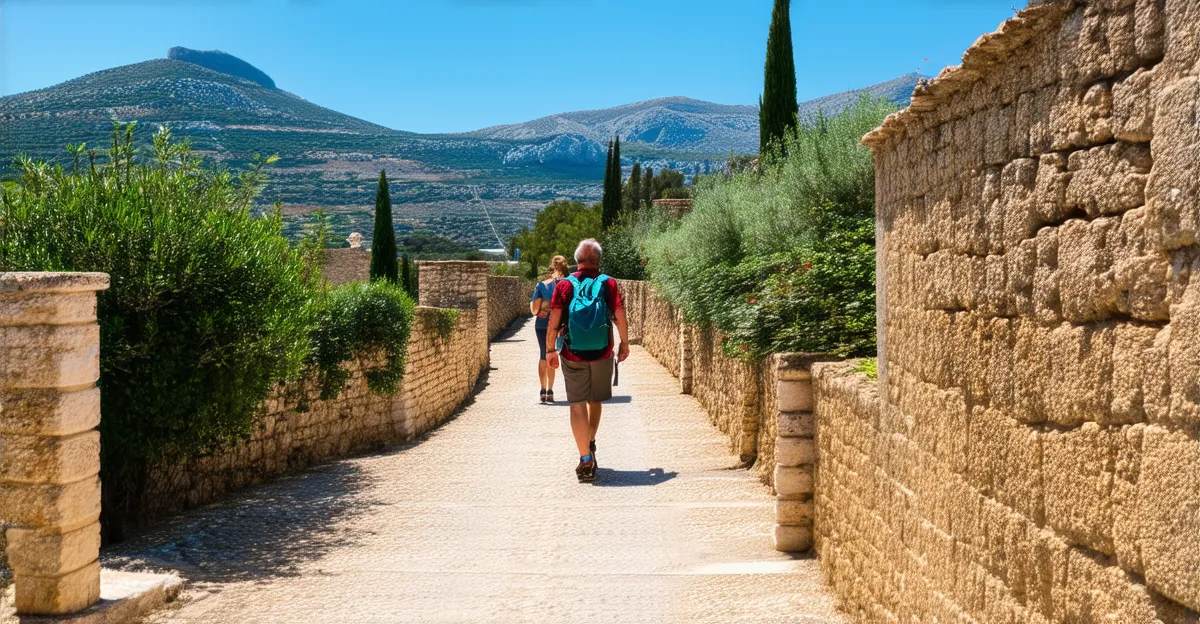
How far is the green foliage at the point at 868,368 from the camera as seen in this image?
528 cm

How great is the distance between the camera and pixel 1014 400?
2945 millimetres

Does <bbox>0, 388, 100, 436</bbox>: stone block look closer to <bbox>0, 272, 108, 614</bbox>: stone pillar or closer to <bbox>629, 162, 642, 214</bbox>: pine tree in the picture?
<bbox>0, 272, 108, 614</bbox>: stone pillar

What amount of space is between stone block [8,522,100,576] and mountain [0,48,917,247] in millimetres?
59735

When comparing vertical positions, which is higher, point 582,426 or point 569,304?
point 569,304

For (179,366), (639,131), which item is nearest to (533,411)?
(179,366)

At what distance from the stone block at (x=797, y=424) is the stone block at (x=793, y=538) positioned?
56 centimetres

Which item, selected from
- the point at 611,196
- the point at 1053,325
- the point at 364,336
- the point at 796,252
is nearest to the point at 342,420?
the point at 364,336

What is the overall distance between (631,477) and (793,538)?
2.63 meters

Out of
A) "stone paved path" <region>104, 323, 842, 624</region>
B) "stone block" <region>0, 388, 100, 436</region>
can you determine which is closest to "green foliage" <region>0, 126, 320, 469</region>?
"stone paved path" <region>104, 323, 842, 624</region>

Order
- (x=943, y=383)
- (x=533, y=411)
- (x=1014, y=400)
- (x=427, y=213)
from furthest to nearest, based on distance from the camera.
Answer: (x=427, y=213), (x=533, y=411), (x=943, y=383), (x=1014, y=400)

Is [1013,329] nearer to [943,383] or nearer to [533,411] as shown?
[943,383]

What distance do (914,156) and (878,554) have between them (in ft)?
5.71

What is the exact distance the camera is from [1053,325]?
8.87 ft

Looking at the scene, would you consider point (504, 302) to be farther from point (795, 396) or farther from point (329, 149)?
point (329, 149)
